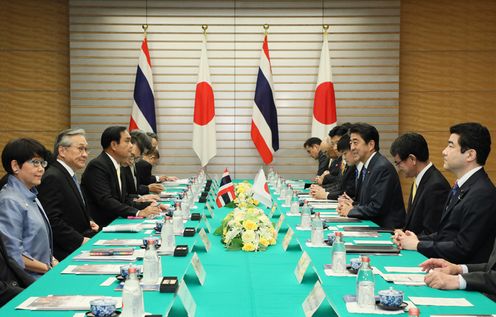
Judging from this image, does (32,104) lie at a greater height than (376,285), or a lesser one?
greater

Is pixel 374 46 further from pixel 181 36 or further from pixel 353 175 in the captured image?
pixel 353 175

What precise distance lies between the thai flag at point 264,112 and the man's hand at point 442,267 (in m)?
7.29

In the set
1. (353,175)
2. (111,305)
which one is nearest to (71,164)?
(111,305)

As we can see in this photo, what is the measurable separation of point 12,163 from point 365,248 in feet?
6.93

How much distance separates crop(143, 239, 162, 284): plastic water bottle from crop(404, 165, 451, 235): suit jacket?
7.53 feet

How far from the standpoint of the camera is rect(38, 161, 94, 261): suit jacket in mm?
4371

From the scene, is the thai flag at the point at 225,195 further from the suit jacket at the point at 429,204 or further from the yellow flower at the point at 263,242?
the yellow flower at the point at 263,242

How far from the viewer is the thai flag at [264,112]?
399 inches

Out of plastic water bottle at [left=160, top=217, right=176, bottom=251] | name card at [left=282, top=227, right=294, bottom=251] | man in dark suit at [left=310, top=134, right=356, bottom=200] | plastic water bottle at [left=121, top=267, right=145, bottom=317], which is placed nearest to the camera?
plastic water bottle at [left=121, top=267, right=145, bottom=317]

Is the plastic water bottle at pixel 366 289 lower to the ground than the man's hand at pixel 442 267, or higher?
higher

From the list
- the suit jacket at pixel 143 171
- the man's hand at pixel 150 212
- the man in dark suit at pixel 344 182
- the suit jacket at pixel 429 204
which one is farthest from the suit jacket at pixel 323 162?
the suit jacket at pixel 429 204

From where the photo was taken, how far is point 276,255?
3.54 meters

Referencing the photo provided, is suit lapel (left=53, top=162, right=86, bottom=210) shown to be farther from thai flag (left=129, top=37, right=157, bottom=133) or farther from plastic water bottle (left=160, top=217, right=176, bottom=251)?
thai flag (left=129, top=37, right=157, bottom=133)

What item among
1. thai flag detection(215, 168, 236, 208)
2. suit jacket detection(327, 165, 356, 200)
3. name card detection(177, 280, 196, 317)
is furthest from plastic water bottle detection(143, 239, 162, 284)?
suit jacket detection(327, 165, 356, 200)
